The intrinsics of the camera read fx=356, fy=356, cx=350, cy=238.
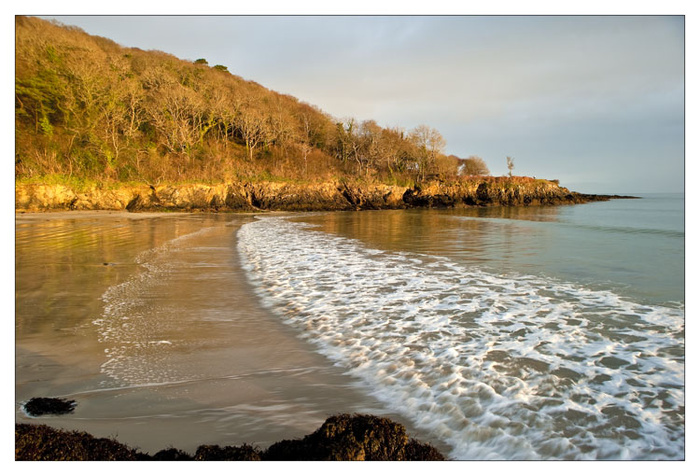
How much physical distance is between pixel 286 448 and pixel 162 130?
48.5 m

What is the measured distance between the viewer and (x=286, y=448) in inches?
80.6

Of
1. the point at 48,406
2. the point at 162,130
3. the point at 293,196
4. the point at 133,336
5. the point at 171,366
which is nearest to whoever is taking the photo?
the point at 48,406

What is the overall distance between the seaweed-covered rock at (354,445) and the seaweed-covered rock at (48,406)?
1680 mm

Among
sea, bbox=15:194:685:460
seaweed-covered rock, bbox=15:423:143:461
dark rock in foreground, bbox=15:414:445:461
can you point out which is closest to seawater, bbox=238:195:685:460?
sea, bbox=15:194:685:460

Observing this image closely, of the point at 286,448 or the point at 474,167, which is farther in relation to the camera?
the point at 474,167

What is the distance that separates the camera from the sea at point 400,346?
255 centimetres

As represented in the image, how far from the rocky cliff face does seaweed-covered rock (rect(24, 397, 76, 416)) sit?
33.5 meters

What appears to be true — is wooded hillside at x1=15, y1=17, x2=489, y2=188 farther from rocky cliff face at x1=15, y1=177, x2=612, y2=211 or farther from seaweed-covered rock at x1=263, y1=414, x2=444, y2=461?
seaweed-covered rock at x1=263, y1=414, x2=444, y2=461

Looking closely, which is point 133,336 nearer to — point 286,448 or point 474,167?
point 286,448

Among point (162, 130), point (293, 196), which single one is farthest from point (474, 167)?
point (162, 130)

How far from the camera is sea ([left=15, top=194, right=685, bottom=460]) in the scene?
255 centimetres

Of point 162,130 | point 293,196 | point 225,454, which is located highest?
point 162,130

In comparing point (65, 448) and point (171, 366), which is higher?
point (65, 448)

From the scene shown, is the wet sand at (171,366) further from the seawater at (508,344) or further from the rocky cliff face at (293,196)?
the rocky cliff face at (293,196)
